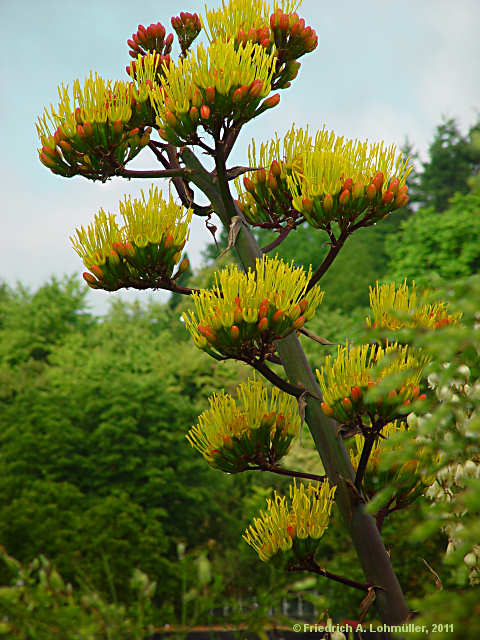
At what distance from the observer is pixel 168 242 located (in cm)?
367

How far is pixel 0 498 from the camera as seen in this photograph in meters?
15.1

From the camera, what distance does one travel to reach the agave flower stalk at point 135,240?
3650 millimetres

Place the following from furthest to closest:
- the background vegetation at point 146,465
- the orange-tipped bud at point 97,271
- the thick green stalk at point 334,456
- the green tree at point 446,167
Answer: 1. the green tree at point 446,167
2. the background vegetation at point 146,465
3. the orange-tipped bud at point 97,271
4. the thick green stalk at point 334,456

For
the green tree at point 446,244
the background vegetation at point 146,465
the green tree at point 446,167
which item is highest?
the green tree at point 446,167

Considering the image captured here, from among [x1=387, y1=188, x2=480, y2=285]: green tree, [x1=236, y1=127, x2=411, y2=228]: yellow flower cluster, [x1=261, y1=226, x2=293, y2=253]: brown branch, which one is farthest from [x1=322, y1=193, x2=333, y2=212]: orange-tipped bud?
[x1=387, y1=188, x2=480, y2=285]: green tree

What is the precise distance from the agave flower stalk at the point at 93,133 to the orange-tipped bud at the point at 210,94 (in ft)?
2.04

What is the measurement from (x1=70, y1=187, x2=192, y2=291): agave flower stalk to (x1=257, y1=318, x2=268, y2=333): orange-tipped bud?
78 centimetres

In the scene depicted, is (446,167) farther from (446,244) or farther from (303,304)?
(303,304)

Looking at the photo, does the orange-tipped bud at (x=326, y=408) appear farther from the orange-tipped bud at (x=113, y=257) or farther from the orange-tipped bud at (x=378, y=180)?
the orange-tipped bud at (x=113, y=257)

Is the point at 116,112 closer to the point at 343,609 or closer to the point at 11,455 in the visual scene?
the point at 343,609

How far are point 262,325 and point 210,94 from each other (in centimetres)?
133

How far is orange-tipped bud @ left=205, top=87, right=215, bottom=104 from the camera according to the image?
3.40 metres

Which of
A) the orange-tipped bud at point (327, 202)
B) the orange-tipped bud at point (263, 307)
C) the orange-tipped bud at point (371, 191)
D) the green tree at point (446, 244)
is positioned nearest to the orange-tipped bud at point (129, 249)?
the orange-tipped bud at point (263, 307)

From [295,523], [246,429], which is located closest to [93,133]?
[246,429]
